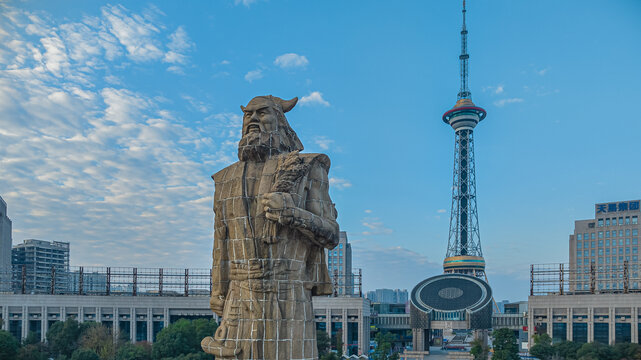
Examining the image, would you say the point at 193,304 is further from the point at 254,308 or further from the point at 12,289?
the point at 254,308

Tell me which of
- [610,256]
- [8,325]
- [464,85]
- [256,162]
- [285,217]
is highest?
[464,85]

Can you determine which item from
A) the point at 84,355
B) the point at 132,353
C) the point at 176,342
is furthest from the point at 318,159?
the point at 176,342

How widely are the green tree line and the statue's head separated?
32.8 metres

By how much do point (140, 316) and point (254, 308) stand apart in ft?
213

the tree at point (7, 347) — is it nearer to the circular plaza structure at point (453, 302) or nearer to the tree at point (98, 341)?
the tree at point (98, 341)

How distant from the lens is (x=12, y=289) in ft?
254

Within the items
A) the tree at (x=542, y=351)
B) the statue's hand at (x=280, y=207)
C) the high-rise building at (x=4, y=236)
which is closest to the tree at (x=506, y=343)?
the tree at (x=542, y=351)

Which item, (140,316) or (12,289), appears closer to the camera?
(140,316)

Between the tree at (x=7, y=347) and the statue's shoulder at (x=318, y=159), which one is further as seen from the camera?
the tree at (x=7, y=347)

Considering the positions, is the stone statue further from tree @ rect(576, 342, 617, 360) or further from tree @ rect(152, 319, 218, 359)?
tree @ rect(576, 342, 617, 360)

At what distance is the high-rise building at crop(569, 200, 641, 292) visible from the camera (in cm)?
10194

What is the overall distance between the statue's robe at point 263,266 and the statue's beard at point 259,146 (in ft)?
0.48

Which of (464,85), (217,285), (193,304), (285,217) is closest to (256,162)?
(285,217)

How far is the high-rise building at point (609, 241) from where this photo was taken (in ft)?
334
